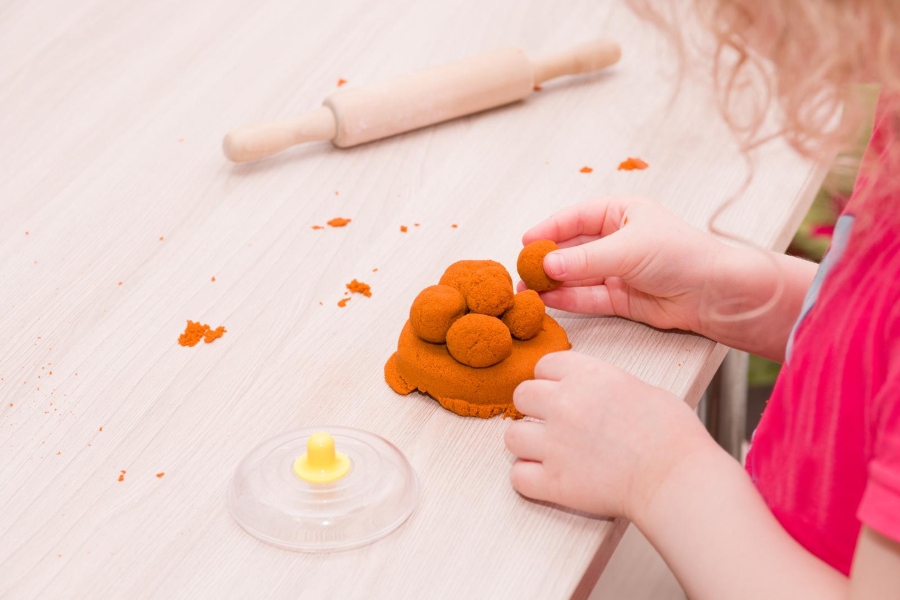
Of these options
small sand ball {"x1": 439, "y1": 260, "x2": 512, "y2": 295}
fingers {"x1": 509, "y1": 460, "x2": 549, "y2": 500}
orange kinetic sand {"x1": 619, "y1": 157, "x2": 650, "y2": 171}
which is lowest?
orange kinetic sand {"x1": 619, "y1": 157, "x2": 650, "y2": 171}

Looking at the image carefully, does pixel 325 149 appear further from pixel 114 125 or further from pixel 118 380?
pixel 118 380

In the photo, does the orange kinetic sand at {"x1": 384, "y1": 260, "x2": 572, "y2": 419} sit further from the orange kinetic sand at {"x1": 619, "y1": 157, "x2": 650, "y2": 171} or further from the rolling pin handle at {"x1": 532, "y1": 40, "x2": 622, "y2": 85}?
the rolling pin handle at {"x1": 532, "y1": 40, "x2": 622, "y2": 85}

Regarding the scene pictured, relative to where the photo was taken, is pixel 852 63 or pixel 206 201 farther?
pixel 206 201

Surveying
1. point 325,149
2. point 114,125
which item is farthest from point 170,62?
point 325,149

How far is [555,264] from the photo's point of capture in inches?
29.8

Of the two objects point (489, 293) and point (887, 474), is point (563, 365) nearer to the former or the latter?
A: point (489, 293)

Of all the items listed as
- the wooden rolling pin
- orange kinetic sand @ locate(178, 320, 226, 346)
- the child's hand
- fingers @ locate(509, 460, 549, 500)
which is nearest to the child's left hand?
fingers @ locate(509, 460, 549, 500)

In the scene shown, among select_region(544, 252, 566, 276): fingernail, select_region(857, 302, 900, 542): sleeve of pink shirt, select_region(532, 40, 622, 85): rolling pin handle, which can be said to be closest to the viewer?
select_region(857, 302, 900, 542): sleeve of pink shirt

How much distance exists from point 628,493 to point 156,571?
1.00 ft

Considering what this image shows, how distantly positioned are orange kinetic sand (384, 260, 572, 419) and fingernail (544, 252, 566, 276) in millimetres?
36

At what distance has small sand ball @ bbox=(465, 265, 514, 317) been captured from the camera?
702 millimetres

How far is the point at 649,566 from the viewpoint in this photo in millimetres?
974

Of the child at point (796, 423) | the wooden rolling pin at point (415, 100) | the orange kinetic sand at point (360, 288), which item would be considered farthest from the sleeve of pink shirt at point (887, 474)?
the wooden rolling pin at point (415, 100)

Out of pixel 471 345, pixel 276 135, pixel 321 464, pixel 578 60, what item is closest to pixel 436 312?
pixel 471 345
